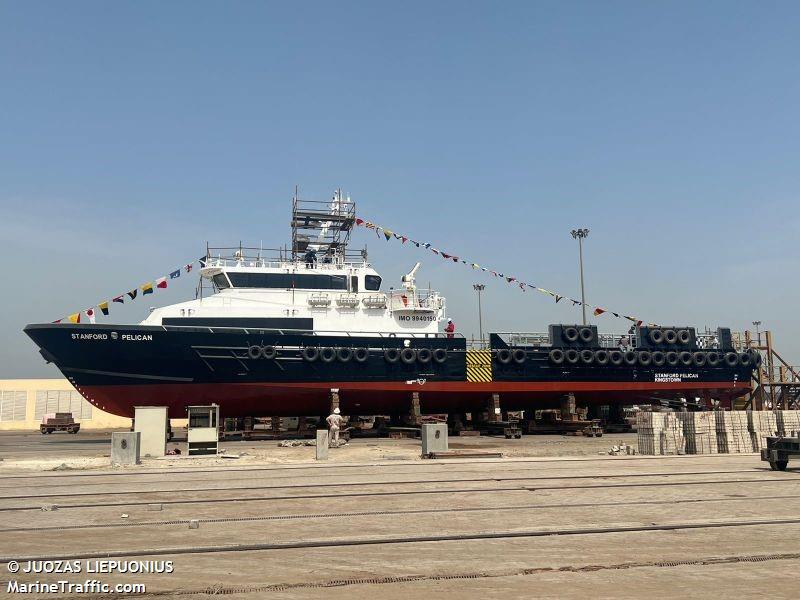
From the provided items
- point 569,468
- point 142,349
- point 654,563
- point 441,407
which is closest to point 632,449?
point 569,468

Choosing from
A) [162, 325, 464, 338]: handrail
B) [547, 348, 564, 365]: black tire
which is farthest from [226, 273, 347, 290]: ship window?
[547, 348, 564, 365]: black tire

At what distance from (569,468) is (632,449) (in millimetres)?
5768

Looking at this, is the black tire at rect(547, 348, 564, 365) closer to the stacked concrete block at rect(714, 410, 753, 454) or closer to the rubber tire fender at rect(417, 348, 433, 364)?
the rubber tire fender at rect(417, 348, 433, 364)

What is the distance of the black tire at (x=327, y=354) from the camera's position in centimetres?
2623

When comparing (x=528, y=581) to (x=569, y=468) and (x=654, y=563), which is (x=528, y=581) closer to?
(x=654, y=563)

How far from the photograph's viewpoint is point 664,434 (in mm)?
17953

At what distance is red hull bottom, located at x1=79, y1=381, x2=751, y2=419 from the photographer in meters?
25.2

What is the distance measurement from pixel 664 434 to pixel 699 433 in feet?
3.30

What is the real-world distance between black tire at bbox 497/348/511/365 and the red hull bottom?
955mm

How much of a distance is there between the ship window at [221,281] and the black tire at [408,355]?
26.5 feet

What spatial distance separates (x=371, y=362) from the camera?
2697cm

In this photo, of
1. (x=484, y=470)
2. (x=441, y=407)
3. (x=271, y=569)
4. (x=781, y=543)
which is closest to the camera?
(x=271, y=569)

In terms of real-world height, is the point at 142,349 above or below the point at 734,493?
above

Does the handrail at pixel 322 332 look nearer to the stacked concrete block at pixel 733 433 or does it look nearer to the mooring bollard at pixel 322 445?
the mooring bollard at pixel 322 445
